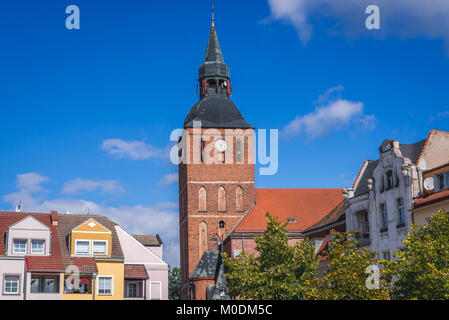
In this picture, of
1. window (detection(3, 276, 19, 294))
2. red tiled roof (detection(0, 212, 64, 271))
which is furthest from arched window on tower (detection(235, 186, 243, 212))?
window (detection(3, 276, 19, 294))

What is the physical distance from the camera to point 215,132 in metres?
81.8

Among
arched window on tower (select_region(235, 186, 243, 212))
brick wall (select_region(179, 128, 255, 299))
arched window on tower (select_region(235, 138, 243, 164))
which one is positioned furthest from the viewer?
arched window on tower (select_region(235, 138, 243, 164))

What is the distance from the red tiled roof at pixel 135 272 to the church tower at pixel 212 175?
84.5 ft

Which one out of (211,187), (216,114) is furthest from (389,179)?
(216,114)

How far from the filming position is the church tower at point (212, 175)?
8000cm

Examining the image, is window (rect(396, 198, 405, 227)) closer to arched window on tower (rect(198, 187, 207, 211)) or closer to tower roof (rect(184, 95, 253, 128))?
arched window on tower (rect(198, 187, 207, 211))

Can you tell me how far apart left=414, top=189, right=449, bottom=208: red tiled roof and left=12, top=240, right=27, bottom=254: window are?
29.4 meters

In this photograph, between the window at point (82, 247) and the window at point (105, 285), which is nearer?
the window at point (105, 285)

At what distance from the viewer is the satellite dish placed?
41.5m

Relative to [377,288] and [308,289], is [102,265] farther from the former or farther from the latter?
[377,288]

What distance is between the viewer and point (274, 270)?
4522 cm

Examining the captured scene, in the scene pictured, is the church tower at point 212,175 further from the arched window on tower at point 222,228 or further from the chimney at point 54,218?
the chimney at point 54,218

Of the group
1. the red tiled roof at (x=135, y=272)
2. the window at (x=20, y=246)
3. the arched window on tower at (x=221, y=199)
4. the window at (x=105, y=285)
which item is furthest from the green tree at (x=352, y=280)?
the arched window on tower at (x=221, y=199)
